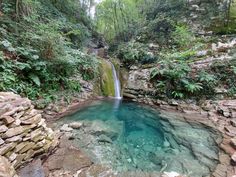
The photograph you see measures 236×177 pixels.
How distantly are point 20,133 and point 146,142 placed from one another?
2977 millimetres

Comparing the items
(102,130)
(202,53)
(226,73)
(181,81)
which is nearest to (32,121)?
(102,130)

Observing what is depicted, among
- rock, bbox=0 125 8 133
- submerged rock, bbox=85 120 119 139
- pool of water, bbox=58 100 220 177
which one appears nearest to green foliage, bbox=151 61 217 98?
pool of water, bbox=58 100 220 177

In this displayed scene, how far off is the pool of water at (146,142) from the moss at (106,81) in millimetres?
2915

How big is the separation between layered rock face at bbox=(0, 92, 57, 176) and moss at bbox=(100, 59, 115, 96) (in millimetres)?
5983

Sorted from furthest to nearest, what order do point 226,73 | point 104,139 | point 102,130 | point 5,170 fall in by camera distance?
point 226,73, point 102,130, point 104,139, point 5,170

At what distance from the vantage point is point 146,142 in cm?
453

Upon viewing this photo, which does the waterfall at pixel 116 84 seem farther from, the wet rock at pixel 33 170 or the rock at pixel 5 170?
the rock at pixel 5 170

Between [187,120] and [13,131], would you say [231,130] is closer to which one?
[187,120]

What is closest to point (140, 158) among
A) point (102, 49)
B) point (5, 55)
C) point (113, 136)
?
point (113, 136)

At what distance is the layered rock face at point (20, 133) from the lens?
9.02 feet

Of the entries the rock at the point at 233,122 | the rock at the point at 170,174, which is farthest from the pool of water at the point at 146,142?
the rock at the point at 233,122

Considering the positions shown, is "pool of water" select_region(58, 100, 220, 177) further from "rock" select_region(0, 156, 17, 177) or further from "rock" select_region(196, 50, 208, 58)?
"rock" select_region(196, 50, 208, 58)

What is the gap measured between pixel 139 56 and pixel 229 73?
4930mm

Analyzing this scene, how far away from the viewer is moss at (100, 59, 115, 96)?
9.58 m
